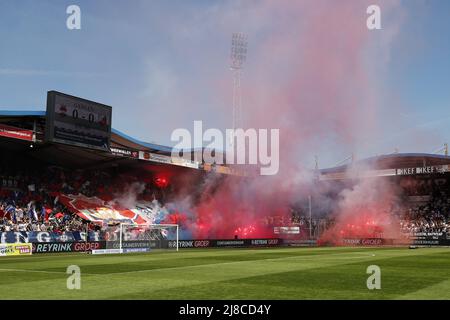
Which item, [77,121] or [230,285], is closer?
[230,285]

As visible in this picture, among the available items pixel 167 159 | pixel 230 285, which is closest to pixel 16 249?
pixel 167 159

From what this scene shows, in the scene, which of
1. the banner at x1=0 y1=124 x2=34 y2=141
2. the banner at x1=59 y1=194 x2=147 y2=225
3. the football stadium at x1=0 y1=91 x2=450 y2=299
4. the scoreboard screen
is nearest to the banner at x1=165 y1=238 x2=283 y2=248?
the football stadium at x1=0 y1=91 x2=450 y2=299

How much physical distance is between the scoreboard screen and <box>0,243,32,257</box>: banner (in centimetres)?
838

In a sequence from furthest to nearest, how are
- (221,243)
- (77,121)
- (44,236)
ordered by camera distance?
(221,243) < (77,121) < (44,236)

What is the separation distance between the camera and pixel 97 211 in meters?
48.6

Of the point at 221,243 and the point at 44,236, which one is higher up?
the point at 44,236

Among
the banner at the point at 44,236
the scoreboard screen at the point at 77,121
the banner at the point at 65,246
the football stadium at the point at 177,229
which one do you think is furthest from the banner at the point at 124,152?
the banner at the point at 65,246

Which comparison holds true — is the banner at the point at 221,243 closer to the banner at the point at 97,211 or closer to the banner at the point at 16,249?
the banner at the point at 97,211

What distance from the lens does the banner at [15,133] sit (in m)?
37.3

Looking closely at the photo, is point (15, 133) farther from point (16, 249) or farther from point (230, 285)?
point (230, 285)

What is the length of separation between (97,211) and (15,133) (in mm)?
13031

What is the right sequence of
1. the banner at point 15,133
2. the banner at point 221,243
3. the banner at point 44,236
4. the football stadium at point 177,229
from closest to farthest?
the football stadium at point 177,229
the banner at point 44,236
the banner at point 15,133
the banner at point 221,243

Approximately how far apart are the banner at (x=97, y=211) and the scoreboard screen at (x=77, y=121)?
783cm
